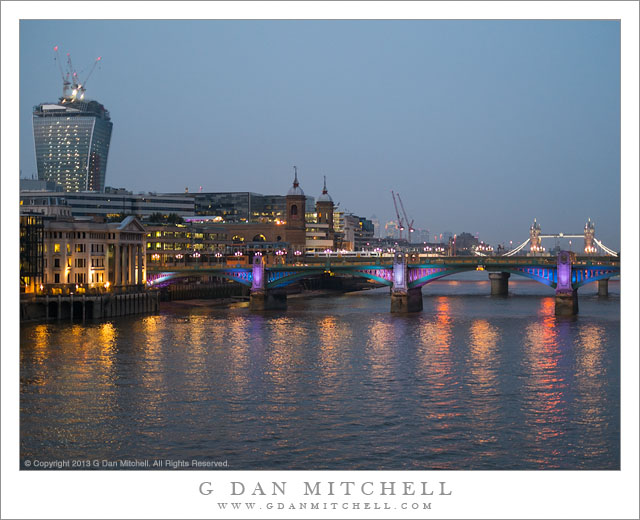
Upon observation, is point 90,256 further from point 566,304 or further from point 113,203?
point 113,203

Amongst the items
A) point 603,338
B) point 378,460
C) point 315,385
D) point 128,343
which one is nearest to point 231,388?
point 315,385

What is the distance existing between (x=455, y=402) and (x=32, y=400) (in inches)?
791

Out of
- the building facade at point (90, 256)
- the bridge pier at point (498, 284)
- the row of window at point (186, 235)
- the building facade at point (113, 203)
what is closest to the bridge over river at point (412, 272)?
the building facade at point (90, 256)

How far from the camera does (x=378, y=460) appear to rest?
31.6 metres

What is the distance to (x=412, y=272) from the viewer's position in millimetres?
95125

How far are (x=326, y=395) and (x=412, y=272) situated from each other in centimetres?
5326

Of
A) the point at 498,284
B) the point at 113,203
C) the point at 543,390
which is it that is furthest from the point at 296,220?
the point at 543,390

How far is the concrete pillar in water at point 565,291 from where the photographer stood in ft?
281

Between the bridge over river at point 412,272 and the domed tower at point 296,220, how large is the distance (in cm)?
8055

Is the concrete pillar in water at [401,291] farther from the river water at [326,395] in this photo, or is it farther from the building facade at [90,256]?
the building facade at [90,256]

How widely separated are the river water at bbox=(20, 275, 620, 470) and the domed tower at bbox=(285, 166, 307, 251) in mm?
109196

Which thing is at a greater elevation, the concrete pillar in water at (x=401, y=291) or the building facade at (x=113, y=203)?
the building facade at (x=113, y=203)

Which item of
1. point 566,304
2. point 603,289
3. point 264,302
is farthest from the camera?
point 603,289

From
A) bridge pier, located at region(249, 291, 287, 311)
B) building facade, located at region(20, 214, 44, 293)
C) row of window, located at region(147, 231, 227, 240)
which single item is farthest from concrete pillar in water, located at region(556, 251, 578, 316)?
row of window, located at region(147, 231, 227, 240)
